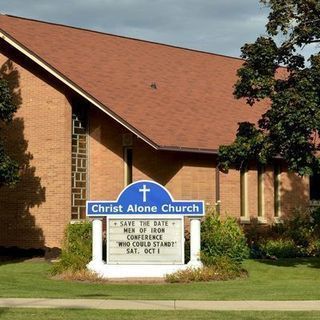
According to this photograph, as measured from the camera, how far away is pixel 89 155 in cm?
2678

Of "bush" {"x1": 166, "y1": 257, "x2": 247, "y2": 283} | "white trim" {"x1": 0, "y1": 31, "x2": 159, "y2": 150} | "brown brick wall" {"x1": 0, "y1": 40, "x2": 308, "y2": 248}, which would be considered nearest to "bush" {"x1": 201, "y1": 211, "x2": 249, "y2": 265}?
"bush" {"x1": 166, "y1": 257, "x2": 247, "y2": 283}

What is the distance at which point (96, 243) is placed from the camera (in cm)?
1970

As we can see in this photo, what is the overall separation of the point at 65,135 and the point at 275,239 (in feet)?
27.7

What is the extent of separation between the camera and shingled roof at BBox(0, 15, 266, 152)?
24.6 m

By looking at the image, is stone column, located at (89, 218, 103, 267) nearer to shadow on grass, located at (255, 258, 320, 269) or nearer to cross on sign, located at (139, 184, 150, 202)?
cross on sign, located at (139, 184, 150, 202)

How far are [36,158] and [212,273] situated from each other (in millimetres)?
9638

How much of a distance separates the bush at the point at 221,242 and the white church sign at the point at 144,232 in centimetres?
49

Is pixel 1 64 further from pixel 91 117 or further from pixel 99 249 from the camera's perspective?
pixel 99 249

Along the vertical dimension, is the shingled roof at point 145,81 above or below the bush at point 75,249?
above

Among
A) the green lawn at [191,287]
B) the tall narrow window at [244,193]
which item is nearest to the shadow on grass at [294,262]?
the green lawn at [191,287]

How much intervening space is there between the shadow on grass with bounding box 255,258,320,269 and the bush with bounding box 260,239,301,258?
2.03 ft

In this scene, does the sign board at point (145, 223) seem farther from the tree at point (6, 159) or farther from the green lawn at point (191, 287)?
the tree at point (6, 159)

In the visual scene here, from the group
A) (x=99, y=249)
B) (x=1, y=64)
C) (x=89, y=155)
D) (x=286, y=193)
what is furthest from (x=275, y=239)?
(x=1, y=64)

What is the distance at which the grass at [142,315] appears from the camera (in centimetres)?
1210
